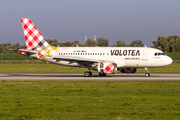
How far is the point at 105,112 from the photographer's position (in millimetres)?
13273

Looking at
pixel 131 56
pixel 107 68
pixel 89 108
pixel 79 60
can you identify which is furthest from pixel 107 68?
pixel 89 108

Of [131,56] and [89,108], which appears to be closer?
[89,108]

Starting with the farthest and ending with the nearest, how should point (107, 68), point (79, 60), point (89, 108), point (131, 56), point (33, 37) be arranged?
1. point (33, 37)
2. point (131, 56)
3. point (79, 60)
4. point (107, 68)
5. point (89, 108)

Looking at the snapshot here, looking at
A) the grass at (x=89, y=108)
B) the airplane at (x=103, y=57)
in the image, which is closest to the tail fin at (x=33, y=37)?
the airplane at (x=103, y=57)

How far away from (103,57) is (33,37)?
11213 mm

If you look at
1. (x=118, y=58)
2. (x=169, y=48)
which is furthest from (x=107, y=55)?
(x=169, y=48)

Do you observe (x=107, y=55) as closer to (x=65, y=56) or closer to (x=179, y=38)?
(x=65, y=56)

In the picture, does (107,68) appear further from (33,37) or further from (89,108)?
(89,108)

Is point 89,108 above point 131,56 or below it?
below

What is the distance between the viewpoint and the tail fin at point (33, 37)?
40.2 m

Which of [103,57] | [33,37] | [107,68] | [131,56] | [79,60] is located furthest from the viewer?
[33,37]

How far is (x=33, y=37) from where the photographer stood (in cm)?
4038

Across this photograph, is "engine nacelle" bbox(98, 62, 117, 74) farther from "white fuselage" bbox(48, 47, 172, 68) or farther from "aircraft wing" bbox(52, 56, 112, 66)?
"white fuselage" bbox(48, 47, 172, 68)

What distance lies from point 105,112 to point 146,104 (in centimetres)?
327
